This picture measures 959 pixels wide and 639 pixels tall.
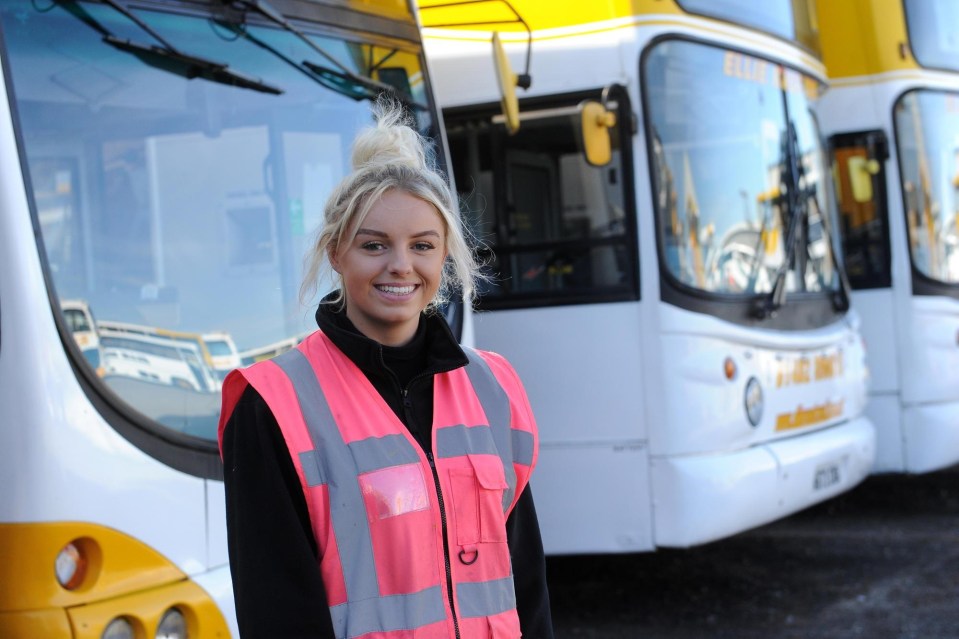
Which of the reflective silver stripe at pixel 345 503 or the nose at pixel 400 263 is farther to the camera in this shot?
the nose at pixel 400 263

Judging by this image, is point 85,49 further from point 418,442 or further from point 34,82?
point 418,442

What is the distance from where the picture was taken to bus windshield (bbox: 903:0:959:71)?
8172 millimetres

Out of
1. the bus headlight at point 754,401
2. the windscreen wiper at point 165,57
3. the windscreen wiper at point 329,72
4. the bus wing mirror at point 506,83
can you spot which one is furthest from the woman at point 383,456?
the bus headlight at point 754,401

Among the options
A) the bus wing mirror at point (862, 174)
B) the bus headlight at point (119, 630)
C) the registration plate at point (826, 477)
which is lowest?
the registration plate at point (826, 477)

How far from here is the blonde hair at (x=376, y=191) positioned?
2.00m

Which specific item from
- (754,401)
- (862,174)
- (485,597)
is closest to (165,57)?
(485,597)

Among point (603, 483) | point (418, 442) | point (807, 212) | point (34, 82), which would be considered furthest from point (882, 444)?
point (418, 442)

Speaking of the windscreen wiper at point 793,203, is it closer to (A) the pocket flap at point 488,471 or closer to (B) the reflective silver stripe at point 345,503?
(A) the pocket flap at point 488,471

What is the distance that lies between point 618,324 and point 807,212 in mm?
1580

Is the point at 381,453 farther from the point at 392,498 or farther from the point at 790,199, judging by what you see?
the point at 790,199

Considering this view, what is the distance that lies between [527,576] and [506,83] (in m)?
3.46

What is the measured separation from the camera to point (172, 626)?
130 inches

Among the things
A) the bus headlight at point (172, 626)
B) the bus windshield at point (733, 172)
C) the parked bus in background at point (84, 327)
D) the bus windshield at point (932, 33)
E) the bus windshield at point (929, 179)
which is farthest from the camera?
the bus windshield at point (932, 33)

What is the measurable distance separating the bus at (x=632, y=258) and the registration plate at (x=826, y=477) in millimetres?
18
